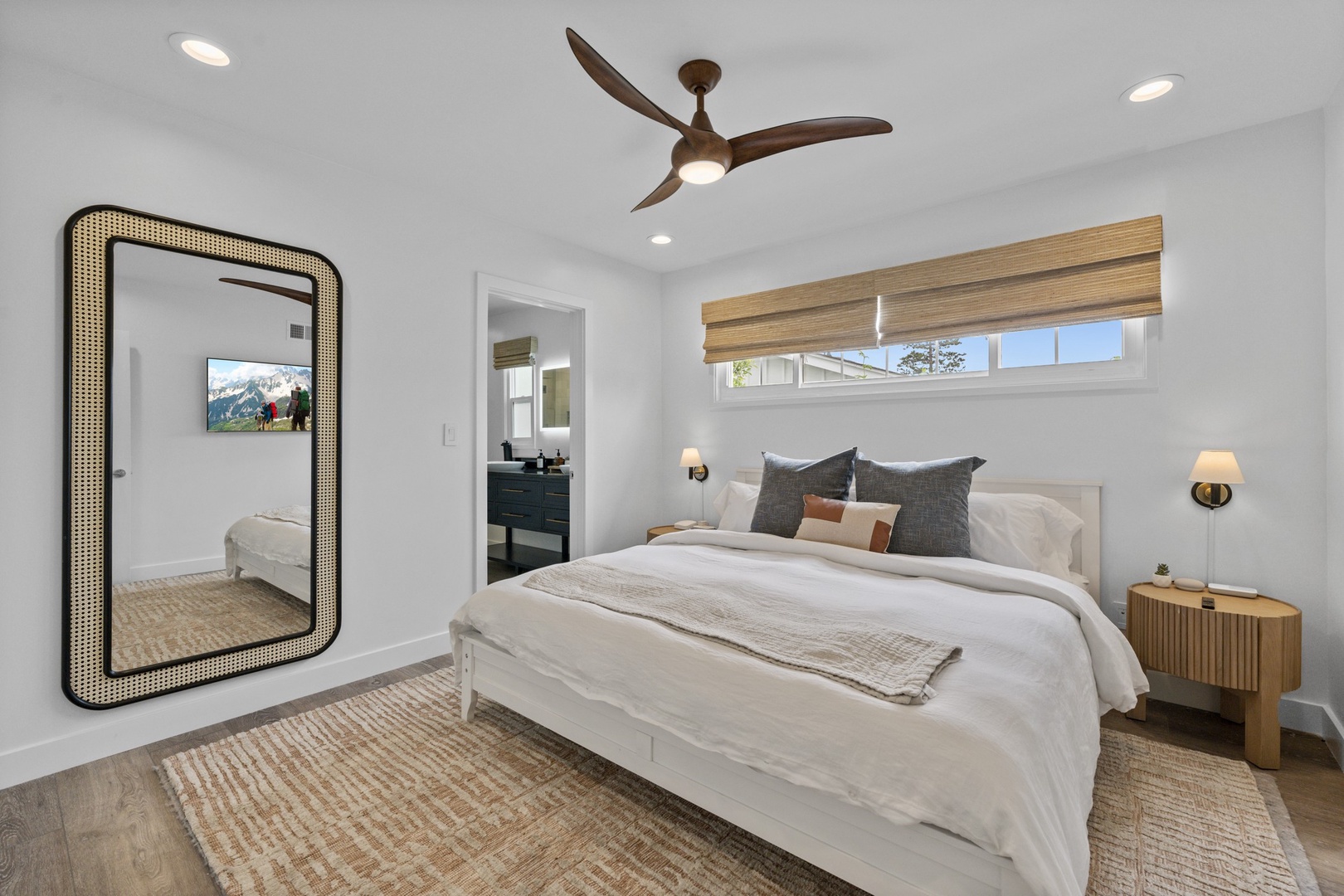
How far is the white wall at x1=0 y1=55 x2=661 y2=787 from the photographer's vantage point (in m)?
2.04

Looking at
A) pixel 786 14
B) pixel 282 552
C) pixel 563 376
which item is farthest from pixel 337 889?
pixel 563 376

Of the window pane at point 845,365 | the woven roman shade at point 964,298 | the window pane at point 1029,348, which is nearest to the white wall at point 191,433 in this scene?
the woven roman shade at point 964,298

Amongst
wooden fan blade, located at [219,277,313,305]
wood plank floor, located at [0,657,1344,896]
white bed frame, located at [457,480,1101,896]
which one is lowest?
wood plank floor, located at [0,657,1344,896]

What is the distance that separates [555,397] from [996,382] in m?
3.70

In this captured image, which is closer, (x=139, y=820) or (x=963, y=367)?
(x=139, y=820)

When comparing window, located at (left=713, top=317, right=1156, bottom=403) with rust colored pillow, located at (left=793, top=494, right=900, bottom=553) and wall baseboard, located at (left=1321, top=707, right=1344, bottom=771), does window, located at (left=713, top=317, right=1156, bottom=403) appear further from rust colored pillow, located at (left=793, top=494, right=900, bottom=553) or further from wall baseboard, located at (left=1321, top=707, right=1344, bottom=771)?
wall baseboard, located at (left=1321, top=707, right=1344, bottom=771)

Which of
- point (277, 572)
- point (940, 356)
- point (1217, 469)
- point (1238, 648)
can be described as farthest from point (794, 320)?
point (277, 572)

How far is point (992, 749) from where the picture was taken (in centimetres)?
120

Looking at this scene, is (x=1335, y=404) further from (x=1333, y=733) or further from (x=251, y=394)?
(x=251, y=394)

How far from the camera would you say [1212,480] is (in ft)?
7.75

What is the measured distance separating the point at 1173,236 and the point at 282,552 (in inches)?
166

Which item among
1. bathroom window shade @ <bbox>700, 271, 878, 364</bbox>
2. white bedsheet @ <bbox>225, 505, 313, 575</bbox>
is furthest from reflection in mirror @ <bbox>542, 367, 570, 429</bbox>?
white bedsheet @ <bbox>225, 505, 313, 575</bbox>

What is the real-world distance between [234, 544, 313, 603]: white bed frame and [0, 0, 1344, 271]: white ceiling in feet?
6.01

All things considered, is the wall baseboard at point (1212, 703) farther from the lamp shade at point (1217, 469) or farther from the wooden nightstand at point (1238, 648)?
the lamp shade at point (1217, 469)
